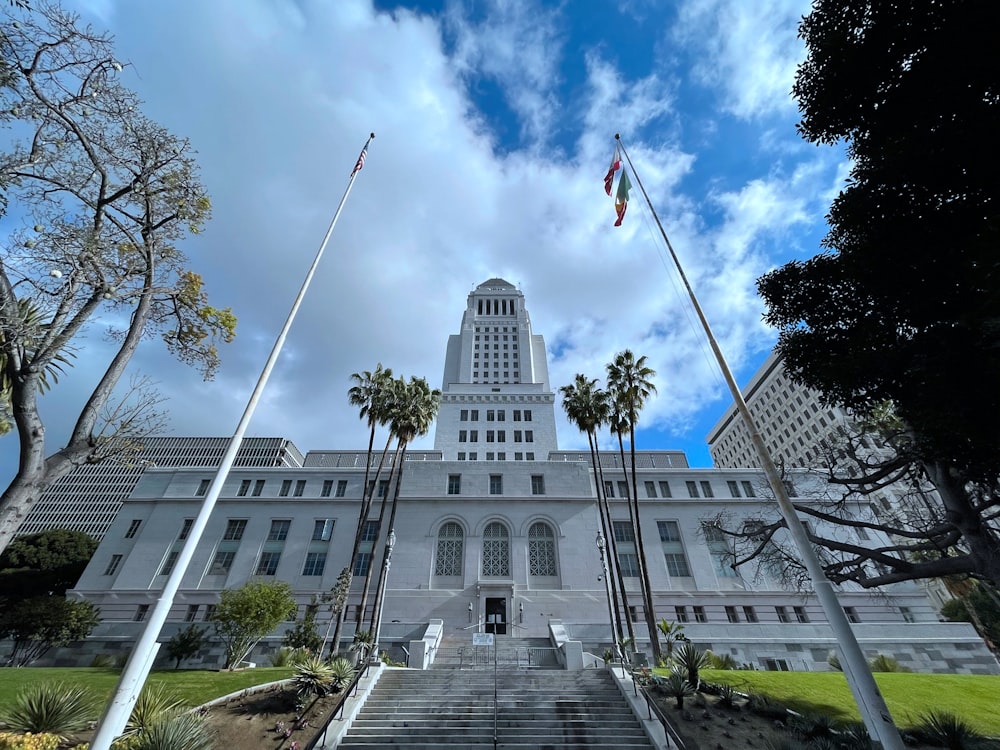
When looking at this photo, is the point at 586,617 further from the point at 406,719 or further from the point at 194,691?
the point at 194,691

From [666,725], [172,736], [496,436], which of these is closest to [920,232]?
[666,725]

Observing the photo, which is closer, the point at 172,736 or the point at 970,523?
the point at 172,736

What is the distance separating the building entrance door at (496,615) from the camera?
94.4 ft

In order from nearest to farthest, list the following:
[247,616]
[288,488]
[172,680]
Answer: [172,680], [247,616], [288,488]

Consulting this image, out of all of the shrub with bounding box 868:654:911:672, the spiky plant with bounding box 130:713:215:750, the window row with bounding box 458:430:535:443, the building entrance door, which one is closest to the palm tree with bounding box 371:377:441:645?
the building entrance door

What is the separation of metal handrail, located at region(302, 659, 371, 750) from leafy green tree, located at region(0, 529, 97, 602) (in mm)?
39459

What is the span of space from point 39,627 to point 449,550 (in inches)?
957

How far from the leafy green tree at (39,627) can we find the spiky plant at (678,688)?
33488mm

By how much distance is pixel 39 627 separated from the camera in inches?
970

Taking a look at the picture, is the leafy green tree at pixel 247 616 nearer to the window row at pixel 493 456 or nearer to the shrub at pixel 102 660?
the shrub at pixel 102 660

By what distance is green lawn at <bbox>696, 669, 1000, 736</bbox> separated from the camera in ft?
45.7

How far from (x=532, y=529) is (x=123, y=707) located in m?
30.3

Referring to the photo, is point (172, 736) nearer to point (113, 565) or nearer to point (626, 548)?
point (626, 548)

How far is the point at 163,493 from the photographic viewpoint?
120 ft
